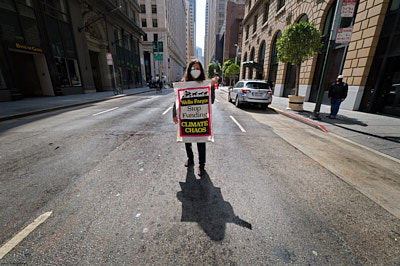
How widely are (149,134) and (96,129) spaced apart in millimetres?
1954

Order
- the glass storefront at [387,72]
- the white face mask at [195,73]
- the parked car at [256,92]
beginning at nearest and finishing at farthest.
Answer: the white face mask at [195,73]
the glass storefront at [387,72]
the parked car at [256,92]

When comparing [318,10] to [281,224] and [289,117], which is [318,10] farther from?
[281,224]

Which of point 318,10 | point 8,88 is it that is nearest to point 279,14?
point 318,10

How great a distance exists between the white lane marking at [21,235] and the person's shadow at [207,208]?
1609 mm

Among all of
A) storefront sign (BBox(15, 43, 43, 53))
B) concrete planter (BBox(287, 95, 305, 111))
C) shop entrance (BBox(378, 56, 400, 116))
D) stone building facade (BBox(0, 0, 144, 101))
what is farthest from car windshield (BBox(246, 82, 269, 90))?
storefront sign (BBox(15, 43, 43, 53))

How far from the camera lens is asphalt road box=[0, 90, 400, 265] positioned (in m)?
1.57

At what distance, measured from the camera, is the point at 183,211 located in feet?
6.96

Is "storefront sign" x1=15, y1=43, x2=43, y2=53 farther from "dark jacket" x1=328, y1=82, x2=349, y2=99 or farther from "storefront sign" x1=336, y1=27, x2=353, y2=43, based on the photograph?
"dark jacket" x1=328, y1=82, x2=349, y2=99

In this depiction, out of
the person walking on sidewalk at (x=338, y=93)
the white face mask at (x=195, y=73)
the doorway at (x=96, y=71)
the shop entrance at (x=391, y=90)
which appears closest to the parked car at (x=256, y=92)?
the person walking on sidewalk at (x=338, y=93)

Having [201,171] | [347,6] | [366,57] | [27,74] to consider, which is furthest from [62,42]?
[366,57]

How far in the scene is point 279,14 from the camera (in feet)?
55.4

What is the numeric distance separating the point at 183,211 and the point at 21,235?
5.54 feet

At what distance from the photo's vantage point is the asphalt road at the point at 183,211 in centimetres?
157

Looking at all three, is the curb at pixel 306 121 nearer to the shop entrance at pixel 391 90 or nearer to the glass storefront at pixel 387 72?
the glass storefront at pixel 387 72
